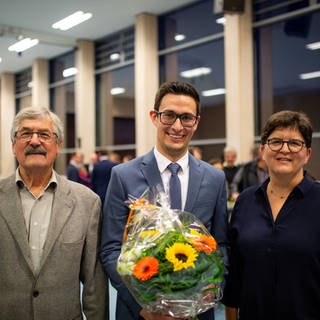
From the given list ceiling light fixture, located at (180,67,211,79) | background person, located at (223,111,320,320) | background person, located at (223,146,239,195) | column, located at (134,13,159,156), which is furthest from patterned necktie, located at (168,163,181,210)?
column, located at (134,13,159,156)

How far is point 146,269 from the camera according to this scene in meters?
1.25

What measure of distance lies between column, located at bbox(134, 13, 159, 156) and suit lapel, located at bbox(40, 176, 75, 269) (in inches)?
274

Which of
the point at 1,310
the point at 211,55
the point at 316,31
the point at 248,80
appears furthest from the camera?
the point at 211,55

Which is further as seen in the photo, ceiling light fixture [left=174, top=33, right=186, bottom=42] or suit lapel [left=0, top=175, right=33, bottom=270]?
ceiling light fixture [left=174, top=33, right=186, bottom=42]

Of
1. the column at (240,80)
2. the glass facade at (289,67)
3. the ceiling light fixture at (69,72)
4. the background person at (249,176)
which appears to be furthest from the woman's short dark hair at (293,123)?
the ceiling light fixture at (69,72)

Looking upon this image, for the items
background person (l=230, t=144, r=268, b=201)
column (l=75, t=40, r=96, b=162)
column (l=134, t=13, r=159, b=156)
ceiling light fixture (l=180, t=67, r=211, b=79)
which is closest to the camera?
background person (l=230, t=144, r=268, b=201)

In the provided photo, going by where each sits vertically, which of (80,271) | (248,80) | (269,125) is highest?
(248,80)

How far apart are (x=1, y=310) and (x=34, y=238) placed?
30cm

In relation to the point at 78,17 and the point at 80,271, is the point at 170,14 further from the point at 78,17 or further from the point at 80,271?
the point at 80,271

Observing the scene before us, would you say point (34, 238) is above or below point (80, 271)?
above

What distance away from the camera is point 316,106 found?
20.8 ft

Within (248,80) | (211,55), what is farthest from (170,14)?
(248,80)

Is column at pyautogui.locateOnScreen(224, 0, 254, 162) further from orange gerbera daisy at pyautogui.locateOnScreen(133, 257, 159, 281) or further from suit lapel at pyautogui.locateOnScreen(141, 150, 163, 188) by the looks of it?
orange gerbera daisy at pyautogui.locateOnScreen(133, 257, 159, 281)

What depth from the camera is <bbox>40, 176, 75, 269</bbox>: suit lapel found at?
162 centimetres
